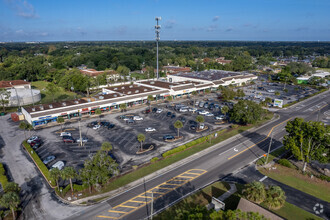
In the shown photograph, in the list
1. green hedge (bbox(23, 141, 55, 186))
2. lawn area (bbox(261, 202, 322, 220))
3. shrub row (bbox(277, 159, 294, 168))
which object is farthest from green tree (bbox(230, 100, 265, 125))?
green hedge (bbox(23, 141, 55, 186))

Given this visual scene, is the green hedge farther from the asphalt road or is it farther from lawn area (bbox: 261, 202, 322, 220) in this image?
lawn area (bbox: 261, 202, 322, 220)

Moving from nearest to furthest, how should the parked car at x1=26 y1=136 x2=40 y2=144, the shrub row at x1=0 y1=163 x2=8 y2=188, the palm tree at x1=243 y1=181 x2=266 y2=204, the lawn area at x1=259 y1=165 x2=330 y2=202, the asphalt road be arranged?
the palm tree at x1=243 y1=181 x2=266 y2=204, the asphalt road, the lawn area at x1=259 y1=165 x2=330 y2=202, the shrub row at x1=0 y1=163 x2=8 y2=188, the parked car at x1=26 y1=136 x2=40 y2=144

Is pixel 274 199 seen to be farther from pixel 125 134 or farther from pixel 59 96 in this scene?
pixel 59 96

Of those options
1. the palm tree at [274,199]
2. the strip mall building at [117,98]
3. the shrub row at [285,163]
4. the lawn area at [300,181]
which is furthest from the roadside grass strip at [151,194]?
the strip mall building at [117,98]

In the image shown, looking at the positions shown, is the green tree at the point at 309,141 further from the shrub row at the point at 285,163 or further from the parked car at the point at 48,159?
the parked car at the point at 48,159

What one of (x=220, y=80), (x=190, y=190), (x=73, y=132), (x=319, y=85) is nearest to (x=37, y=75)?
(x=73, y=132)

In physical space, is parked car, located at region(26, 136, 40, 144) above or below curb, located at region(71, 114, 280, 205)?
above
